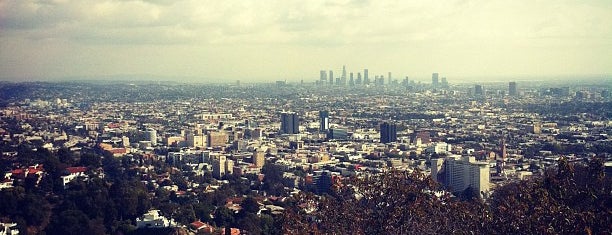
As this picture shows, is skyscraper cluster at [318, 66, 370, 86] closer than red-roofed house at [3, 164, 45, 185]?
No

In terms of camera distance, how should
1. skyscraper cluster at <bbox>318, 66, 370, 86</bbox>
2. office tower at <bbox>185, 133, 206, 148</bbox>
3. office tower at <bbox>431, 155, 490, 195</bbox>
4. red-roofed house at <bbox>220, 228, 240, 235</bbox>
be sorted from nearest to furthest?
red-roofed house at <bbox>220, 228, 240, 235</bbox>
office tower at <bbox>431, 155, 490, 195</bbox>
office tower at <bbox>185, 133, 206, 148</bbox>
skyscraper cluster at <bbox>318, 66, 370, 86</bbox>

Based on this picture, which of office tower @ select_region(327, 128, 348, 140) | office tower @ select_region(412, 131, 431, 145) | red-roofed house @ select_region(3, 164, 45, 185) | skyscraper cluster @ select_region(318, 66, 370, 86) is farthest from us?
skyscraper cluster @ select_region(318, 66, 370, 86)

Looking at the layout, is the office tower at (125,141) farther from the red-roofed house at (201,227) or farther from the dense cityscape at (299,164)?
the red-roofed house at (201,227)

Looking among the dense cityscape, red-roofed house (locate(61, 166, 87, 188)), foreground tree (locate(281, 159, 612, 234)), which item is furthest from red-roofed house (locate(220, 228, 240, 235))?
foreground tree (locate(281, 159, 612, 234))

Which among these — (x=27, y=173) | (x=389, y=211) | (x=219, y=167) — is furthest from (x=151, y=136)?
(x=389, y=211)

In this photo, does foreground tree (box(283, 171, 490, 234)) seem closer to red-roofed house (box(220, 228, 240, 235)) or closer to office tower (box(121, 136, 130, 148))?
red-roofed house (box(220, 228, 240, 235))

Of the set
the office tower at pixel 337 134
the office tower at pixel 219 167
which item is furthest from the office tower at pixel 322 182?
the office tower at pixel 337 134
